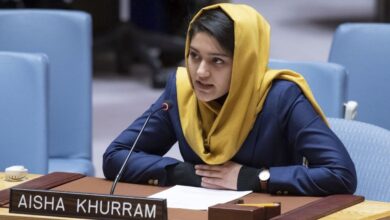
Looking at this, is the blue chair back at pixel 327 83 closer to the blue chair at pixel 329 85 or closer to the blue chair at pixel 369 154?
the blue chair at pixel 329 85

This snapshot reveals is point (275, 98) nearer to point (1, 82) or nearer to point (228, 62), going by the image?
point (228, 62)

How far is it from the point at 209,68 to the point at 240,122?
0.57ft

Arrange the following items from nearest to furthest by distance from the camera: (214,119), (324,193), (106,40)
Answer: (324,193), (214,119), (106,40)

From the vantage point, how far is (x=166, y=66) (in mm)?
8758

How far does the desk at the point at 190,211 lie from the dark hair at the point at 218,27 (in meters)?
0.43

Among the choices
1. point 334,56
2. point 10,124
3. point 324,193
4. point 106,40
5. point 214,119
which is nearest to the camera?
point 324,193

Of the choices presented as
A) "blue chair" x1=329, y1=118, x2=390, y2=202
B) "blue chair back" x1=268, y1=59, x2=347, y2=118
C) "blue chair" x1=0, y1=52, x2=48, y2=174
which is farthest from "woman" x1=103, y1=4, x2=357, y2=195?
"blue chair back" x1=268, y1=59, x2=347, y2=118

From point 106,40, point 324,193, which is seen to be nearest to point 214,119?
point 324,193

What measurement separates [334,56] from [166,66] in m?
4.36

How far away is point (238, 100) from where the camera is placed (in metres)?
3.10

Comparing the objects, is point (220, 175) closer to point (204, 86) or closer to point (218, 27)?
point (204, 86)

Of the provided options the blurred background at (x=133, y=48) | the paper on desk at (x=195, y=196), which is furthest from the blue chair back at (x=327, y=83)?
the blurred background at (x=133, y=48)

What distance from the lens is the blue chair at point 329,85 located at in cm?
396

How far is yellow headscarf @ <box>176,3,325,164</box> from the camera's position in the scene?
121 inches
